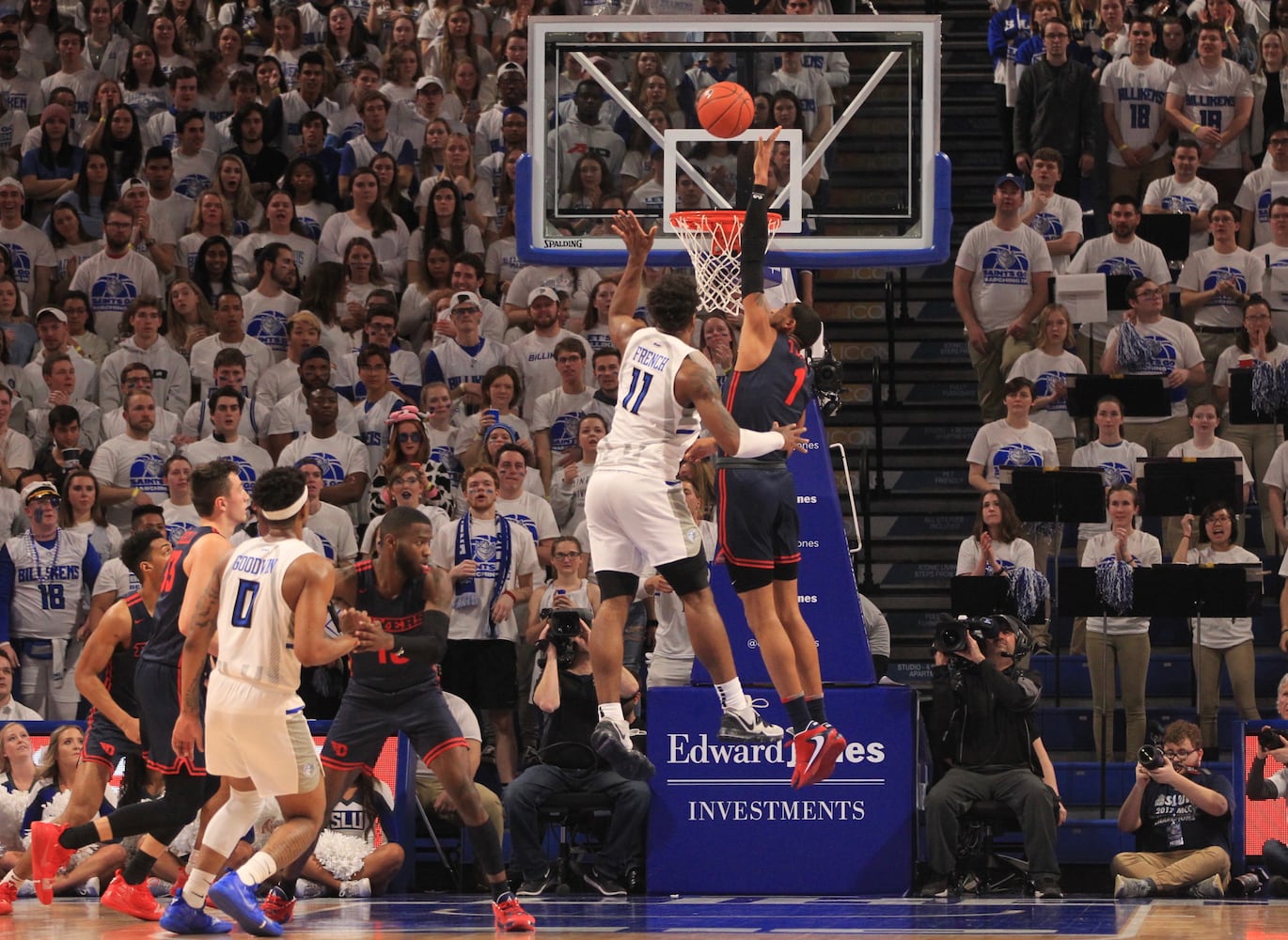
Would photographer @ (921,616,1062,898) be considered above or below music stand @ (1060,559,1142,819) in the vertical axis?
below

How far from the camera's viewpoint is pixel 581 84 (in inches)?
476

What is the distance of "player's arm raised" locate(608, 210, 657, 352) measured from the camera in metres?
9.88

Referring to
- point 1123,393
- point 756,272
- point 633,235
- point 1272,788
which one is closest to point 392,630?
point 633,235

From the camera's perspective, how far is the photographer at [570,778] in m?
12.8

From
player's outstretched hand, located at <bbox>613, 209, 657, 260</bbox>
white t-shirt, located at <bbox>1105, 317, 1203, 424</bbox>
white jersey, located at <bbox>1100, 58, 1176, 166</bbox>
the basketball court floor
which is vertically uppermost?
white jersey, located at <bbox>1100, 58, 1176, 166</bbox>

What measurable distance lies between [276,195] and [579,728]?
6170 millimetres

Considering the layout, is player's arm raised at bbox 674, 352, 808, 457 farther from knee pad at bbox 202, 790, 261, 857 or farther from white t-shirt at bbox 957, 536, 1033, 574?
white t-shirt at bbox 957, 536, 1033, 574

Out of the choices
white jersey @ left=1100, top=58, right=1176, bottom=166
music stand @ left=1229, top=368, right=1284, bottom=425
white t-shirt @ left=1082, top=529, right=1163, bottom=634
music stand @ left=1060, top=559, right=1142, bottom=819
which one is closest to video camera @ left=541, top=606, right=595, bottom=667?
music stand @ left=1060, top=559, right=1142, bottom=819

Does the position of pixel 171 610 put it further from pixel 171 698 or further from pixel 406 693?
pixel 406 693

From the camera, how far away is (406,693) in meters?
10.4

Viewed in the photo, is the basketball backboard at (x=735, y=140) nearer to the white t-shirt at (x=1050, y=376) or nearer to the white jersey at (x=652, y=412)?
the white jersey at (x=652, y=412)

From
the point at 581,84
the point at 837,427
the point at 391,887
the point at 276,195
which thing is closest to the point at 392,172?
the point at 276,195

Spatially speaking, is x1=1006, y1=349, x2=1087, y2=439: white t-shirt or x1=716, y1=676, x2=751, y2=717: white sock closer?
x1=716, y1=676, x2=751, y2=717: white sock

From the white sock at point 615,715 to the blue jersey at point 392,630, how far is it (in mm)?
1074
